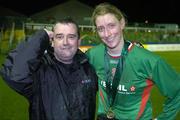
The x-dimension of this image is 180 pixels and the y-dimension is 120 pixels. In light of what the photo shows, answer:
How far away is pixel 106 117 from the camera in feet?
12.6

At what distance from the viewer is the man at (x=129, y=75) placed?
370cm

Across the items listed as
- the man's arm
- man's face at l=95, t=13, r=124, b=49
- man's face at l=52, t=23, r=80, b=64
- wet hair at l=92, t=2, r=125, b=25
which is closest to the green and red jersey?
man's face at l=95, t=13, r=124, b=49

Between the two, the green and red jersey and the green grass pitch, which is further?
the green grass pitch

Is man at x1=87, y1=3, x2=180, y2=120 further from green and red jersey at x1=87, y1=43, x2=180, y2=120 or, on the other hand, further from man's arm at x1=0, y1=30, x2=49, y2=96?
man's arm at x1=0, y1=30, x2=49, y2=96

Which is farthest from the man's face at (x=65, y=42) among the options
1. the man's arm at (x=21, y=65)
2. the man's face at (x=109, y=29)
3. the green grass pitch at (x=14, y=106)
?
the green grass pitch at (x=14, y=106)

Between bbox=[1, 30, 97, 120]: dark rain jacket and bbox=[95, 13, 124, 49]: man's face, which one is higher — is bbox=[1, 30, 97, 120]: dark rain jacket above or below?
below

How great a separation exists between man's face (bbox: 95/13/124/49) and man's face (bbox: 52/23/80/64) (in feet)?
0.96

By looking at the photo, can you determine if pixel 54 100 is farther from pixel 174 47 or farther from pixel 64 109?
pixel 174 47

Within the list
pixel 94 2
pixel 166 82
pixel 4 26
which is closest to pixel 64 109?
pixel 166 82

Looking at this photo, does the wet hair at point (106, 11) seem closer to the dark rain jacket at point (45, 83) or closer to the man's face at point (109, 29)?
the man's face at point (109, 29)

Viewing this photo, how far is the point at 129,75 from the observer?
3760 millimetres

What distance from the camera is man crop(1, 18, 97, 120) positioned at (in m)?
3.35

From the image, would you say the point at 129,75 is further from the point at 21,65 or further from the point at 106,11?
the point at 21,65

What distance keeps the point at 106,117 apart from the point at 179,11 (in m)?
58.4
